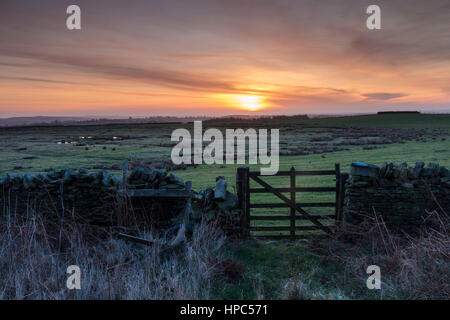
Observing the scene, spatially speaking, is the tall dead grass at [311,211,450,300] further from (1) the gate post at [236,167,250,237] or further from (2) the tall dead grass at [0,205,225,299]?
(2) the tall dead grass at [0,205,225,299]

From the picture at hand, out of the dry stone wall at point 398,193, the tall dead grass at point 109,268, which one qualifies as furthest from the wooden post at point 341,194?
the tall dead grass at point 109,268

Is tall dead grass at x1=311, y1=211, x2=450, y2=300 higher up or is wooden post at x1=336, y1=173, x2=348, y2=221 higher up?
wooden post at x1=336, y1=173, x2=348, y2=221

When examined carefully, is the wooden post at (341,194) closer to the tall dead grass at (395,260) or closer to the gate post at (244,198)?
the tall dead grass at (395,260)

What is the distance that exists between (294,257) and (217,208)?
2.52 m

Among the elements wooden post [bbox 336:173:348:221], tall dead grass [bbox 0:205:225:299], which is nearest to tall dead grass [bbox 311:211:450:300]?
wooden post [bbox 336:173:348:221]

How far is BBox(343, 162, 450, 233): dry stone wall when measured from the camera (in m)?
8.88

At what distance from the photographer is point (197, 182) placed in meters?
19.4

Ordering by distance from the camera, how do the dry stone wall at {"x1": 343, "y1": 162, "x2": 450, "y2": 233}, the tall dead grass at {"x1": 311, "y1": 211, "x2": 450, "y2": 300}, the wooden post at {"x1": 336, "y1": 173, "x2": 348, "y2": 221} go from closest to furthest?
the tall dead grass at {"x1": 311, "y1": 211, "x2": 450, "y2": 300} < the dry stone wall at {"x1": 343, "y1": 162, "x2": 450, "y2": 233} < the wooden post at {"x1": 336, "y1": 173, "x2": 348, "y2": 221}

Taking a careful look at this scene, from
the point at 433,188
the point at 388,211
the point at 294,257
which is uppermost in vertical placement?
the point at 433,188

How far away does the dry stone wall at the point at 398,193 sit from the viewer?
8.88 m

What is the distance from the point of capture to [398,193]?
8969 millimetres

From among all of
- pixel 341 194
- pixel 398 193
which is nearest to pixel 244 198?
pixel 341 194
